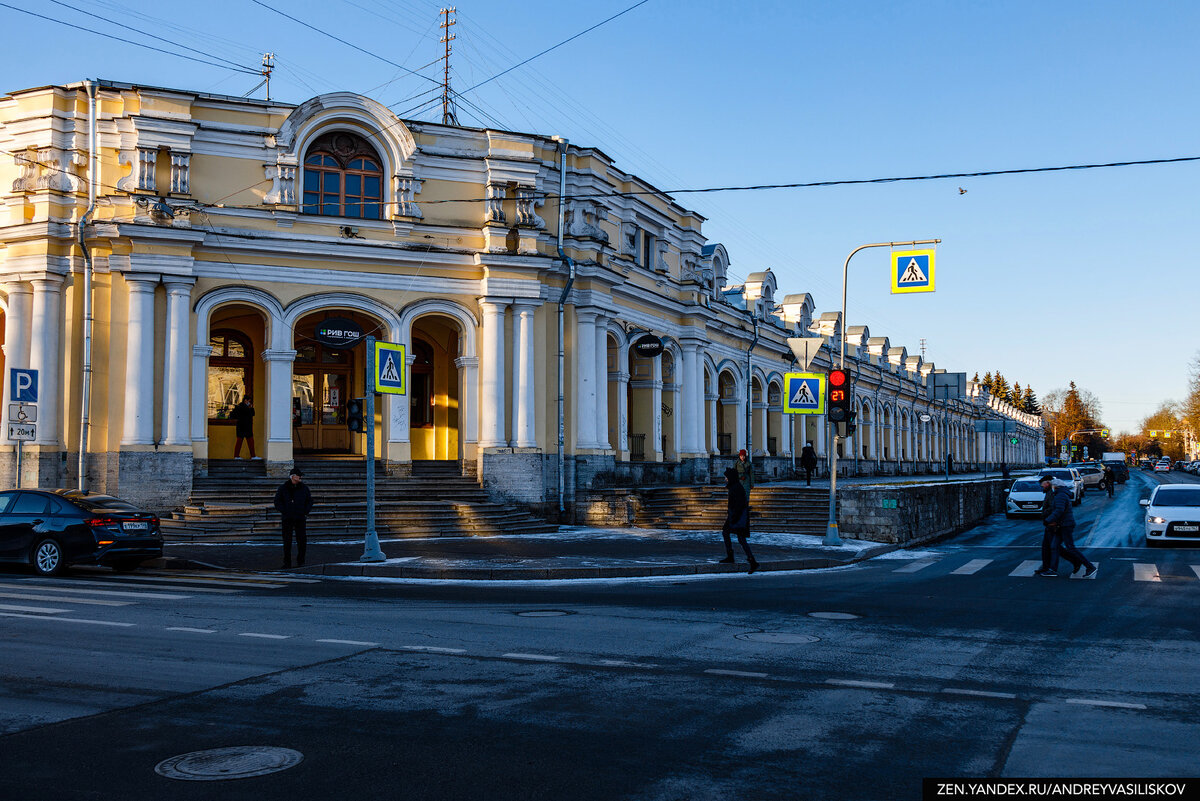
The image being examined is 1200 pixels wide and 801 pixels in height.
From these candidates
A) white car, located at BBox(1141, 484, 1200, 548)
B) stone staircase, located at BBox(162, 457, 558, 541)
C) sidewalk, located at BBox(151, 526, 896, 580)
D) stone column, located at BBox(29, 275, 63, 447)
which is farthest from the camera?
stone column, located at BBox(29, 275, 63, 447)

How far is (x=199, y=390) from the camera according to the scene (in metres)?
24.5

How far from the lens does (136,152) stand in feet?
78.9

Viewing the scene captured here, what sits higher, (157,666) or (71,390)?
(71,390)

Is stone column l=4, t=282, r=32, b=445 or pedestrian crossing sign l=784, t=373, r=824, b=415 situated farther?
pedestrian crossing sign l=784, t=373, r=824, b=415

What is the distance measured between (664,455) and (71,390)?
18.9 meters

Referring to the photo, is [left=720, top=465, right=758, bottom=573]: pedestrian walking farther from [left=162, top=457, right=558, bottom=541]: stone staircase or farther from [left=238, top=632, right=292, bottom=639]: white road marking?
[left=238, top=632, right=292, bottom=639]: white road marking

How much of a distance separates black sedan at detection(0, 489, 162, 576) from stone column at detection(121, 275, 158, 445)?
6.77m

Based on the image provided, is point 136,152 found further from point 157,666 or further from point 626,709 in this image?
point 626,709

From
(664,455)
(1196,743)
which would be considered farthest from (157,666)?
(664,455)

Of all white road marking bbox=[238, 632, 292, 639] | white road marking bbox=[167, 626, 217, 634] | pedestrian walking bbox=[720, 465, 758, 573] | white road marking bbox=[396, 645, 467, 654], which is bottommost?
white road marking bbox=[396, 645, 467, 654]

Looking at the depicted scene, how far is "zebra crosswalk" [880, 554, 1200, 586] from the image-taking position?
16.0m

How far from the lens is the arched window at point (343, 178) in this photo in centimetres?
2611

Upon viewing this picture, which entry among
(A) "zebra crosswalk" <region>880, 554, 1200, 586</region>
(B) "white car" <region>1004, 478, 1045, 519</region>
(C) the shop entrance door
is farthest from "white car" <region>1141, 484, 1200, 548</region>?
(C) the shop entrance door

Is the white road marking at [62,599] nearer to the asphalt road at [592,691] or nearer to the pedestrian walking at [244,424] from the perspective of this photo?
the asphalt road at [592,691]
